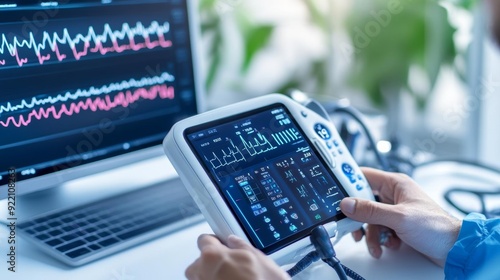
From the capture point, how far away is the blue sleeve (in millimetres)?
700

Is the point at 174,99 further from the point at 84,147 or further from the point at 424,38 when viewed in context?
the point at 424,38

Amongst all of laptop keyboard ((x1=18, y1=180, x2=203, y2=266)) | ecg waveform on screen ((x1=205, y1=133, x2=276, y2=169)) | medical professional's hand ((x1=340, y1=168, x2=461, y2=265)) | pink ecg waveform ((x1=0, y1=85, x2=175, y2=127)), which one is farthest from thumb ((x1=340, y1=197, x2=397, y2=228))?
pink ecg waveform ((x1=0, y1=85, x2=175, y2=127))

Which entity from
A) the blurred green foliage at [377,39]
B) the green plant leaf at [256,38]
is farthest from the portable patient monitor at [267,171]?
the green plant leaf at [256,38]

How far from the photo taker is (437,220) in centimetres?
75

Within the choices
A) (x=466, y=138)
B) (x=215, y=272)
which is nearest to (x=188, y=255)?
(x=215, y=272)

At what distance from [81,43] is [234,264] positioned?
432 millimetres

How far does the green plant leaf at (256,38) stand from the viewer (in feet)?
6.18

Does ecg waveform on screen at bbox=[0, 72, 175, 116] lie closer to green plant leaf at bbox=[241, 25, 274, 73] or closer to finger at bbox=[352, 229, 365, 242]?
finger at bbox=[352, 229, 365, 242]

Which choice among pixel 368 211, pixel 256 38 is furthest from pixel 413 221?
pixel 256 38

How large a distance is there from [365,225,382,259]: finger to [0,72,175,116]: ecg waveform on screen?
41 centimetres

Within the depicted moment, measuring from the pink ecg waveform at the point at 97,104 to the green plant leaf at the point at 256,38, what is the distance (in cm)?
96

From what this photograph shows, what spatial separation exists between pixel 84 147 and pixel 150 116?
13 centimetres

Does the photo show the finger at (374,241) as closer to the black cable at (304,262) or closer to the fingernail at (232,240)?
the black cable at (304,262)

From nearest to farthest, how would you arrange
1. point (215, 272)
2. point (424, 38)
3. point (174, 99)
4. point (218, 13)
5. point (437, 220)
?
point (215, 272) → point (437, 220) → point (174, 99) → point (424, 38) → point (218, 13)
